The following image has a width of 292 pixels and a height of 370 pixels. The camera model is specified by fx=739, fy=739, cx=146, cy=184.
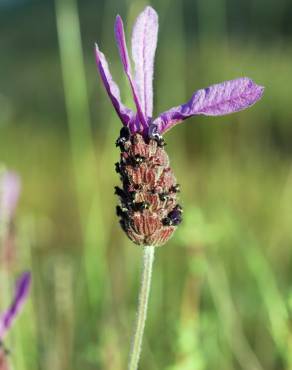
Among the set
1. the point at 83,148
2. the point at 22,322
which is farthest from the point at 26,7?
the point at 22,322

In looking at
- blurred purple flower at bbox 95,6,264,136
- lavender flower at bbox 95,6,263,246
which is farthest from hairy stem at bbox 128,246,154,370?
blurred purple flower at bbox 95,6,264,136

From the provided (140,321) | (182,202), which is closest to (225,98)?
(140,321)

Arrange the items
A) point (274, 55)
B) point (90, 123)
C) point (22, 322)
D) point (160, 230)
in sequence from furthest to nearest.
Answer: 1. point (274, 55)
2. point (90, 123)
3. point (22, 322)
4. point (160, 230)

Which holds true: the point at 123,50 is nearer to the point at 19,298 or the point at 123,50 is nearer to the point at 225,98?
the point at 225,98

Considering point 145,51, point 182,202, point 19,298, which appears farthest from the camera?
point 182,202

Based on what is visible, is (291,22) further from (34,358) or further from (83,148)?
(34,358)

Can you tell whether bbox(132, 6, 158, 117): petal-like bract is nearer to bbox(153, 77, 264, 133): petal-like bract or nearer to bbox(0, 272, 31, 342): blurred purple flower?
bbox(153, 77, 264, 133): petal-like bract
